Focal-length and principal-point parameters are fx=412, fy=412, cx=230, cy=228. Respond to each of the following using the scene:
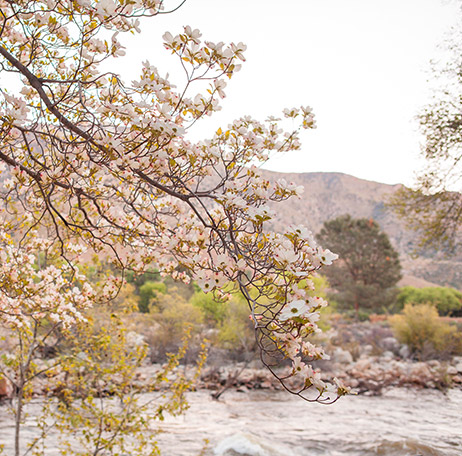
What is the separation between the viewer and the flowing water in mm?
6477

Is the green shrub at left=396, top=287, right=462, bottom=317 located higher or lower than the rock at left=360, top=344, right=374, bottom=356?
higher

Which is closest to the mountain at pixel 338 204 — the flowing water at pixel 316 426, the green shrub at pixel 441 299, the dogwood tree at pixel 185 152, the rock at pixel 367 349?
the green shrub at pixel 441 299

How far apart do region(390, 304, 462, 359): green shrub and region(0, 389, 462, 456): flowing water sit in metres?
3.65

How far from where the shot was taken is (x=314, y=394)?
10.4m

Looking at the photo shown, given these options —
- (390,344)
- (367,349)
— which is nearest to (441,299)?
(390,344)

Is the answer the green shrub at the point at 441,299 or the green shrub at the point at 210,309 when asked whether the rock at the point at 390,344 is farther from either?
the green shrub at the point at 441,299

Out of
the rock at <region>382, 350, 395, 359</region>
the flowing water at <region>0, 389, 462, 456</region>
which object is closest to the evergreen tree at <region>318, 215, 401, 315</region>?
the rock at <region>382, 350, 395, 359</region>

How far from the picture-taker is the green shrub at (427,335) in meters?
14.2

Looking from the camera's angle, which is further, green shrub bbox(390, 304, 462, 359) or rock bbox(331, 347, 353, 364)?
green shrub bbox(390, 304, 462, 359)

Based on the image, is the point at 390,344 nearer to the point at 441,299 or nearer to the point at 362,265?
the point at 441,299

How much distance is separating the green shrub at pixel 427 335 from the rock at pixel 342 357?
235 cm

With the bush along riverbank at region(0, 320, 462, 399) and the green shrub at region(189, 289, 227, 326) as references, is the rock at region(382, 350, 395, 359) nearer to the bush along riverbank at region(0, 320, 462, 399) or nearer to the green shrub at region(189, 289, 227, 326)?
the bush along riverbank at region(0, 320, 462, 399)

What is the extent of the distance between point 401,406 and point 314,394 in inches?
80.1

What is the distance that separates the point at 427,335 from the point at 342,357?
131 inches
